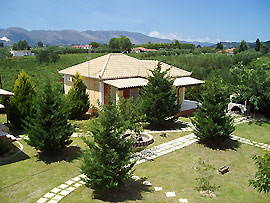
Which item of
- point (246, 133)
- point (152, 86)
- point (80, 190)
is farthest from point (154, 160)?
point (246, 133)

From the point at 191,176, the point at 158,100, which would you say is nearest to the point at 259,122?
the point at 158,100

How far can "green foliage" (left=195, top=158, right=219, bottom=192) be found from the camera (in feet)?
30.6

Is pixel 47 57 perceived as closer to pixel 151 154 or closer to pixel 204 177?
pixel 151 154

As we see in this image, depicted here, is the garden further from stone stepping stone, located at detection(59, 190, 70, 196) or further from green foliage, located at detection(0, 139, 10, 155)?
green foliage, located at detection(0, 139, 10, 155)

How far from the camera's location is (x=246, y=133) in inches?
671

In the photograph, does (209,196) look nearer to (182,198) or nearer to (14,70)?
(182,198)

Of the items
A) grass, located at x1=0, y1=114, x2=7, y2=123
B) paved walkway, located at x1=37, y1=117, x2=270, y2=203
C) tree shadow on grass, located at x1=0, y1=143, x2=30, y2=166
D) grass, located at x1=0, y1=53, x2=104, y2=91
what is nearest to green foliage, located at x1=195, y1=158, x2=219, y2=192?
paved walkway, located at x1=37, y1=117, x2=270, y2=203

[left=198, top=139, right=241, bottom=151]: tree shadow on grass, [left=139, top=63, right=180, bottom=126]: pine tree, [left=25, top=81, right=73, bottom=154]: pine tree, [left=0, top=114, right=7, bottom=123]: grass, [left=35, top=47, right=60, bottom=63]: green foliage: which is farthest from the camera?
[left=35, top=47, right=60, bottom=63]: green foliage

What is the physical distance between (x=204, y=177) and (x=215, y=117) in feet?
14.3

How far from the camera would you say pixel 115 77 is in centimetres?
2039

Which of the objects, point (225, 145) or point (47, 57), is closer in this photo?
point (225, 145)

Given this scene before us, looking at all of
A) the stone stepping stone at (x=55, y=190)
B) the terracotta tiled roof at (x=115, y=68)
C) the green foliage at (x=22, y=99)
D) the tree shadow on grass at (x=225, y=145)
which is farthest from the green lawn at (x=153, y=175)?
the terracotta tiled roof at (x=115, y=68)

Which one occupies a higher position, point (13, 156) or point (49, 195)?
point (13, 156)

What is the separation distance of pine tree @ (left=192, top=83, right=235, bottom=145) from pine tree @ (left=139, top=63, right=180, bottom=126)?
2707 mm
